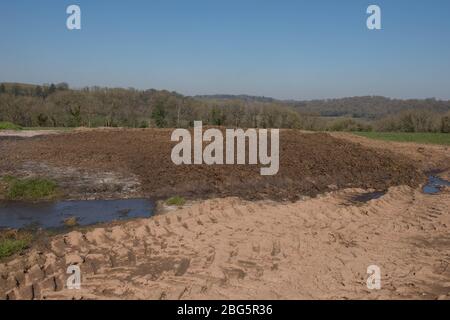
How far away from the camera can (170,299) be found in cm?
486

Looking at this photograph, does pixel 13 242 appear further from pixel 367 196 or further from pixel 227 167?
pixel 367 196

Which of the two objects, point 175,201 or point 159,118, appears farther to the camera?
point 159,118

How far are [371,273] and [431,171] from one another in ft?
41.7

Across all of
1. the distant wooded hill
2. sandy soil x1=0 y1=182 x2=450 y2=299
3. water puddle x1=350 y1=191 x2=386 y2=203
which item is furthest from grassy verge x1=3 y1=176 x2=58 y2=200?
the distant wooded hill

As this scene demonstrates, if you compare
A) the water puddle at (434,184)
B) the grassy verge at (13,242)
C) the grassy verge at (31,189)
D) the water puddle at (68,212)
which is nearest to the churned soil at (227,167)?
the water puddle at (434,184)

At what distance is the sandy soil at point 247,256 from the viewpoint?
5.12m

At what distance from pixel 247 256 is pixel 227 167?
785cm

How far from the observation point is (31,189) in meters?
10.4

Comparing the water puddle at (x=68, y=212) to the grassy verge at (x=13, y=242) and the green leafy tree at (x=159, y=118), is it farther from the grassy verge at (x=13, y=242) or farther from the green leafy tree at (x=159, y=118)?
the green leafy tree at (x=159, y=118)

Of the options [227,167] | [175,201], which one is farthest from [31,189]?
[227,167]

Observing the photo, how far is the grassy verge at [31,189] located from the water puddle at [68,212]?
16.0 inches
